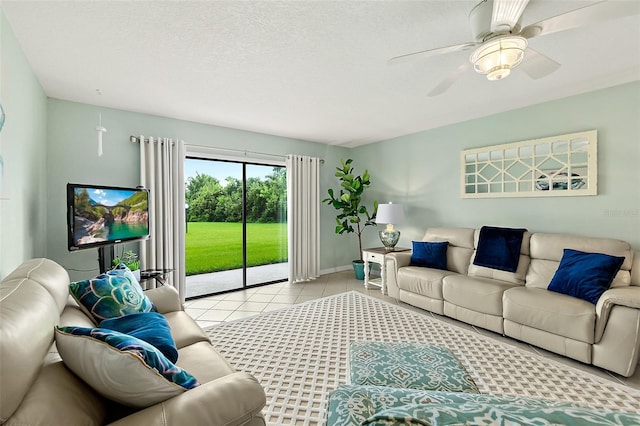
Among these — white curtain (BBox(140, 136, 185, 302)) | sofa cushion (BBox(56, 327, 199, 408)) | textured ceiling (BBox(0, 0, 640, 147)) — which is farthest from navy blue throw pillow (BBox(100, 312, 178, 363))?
white curtain (BBox(140, 136, 185, 302))

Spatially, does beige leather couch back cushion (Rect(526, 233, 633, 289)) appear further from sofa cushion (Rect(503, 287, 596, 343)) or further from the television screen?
the television screen

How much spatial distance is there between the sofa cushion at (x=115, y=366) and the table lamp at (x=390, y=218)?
12.7 ft

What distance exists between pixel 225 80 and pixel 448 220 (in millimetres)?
3496

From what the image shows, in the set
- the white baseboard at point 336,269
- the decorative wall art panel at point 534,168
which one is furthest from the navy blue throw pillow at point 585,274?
the white baseboard at point 336,269

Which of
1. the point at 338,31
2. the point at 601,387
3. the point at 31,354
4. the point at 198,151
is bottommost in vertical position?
the point at 601,387

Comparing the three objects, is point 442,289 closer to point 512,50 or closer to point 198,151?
point 512,50

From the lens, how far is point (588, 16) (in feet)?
4.77

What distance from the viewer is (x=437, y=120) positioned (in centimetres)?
415

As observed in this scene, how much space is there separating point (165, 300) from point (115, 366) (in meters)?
1.45

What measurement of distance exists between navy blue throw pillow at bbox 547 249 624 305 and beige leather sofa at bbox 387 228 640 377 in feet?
0.28

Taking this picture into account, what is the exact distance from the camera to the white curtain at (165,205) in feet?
12.2

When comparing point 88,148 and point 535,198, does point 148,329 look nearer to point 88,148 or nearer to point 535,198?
point 88,148

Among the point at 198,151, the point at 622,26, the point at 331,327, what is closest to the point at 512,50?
the point at 622,26

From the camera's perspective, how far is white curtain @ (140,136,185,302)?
3.71 meters
